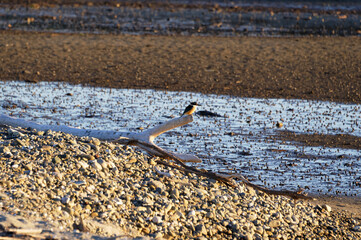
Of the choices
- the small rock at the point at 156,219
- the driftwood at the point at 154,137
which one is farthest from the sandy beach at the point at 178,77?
the driftwood at the point at 154,137

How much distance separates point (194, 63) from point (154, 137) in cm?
1118

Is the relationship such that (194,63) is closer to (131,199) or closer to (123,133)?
(123,133)

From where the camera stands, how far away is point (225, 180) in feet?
26.3

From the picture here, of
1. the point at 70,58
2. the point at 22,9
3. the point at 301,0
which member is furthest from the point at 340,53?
the point at 301,0

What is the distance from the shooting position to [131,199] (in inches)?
272

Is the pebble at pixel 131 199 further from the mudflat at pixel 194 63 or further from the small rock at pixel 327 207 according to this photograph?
the mudflat at pixel 194 63

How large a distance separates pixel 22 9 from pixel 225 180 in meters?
31.1

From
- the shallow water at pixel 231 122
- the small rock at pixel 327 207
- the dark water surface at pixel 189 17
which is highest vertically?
the dark water surface at pixel 189 17

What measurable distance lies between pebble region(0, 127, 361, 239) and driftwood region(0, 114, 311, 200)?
0.11 meters

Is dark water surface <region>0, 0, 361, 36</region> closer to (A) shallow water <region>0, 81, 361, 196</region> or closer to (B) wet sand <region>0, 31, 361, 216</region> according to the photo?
(B) wet sand <region>0, 31, 361, 216</region>

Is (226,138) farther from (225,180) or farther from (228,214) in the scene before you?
(228,214)

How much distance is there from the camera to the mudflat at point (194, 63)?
55.2 ft

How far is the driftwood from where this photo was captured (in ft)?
26.2

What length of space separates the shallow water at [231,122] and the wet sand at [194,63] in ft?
3.03
